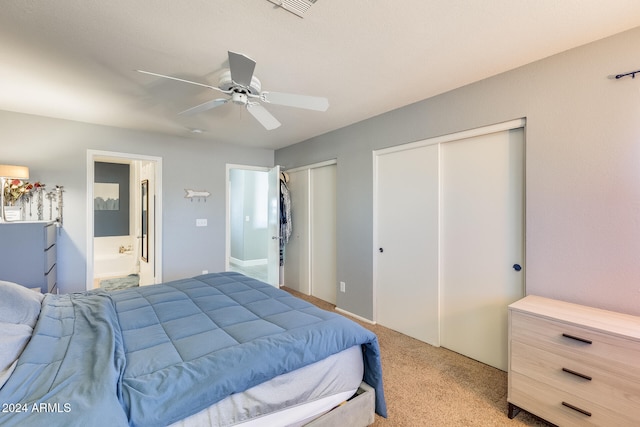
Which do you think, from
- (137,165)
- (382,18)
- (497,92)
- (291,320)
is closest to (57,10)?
(382,18)

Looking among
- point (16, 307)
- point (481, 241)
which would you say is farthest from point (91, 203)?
point (481, 241)

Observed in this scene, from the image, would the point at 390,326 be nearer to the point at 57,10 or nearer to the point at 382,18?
the point at 382,18

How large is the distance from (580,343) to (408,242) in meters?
1.58

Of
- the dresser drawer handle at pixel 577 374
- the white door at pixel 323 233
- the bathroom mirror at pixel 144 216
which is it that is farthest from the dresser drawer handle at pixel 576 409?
the bathroom mirror at pixel 144 216

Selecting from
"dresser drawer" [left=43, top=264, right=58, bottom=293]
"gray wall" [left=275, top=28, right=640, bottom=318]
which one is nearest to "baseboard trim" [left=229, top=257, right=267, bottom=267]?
"dresser drawer" [left=43, top=264, right=58, bottom=293]

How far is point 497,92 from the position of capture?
7.55ft

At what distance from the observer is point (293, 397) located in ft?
4.60

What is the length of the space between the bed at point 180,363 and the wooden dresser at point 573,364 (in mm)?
934

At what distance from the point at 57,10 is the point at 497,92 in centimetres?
297

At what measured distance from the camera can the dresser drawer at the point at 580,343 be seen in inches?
56.4

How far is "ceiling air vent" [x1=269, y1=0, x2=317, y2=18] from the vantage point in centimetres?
147

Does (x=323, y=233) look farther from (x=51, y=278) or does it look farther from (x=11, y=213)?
(x=11, y=213)

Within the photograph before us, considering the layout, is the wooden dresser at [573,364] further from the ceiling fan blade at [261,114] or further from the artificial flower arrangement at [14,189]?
the artificial flower arrangement at [14,189]

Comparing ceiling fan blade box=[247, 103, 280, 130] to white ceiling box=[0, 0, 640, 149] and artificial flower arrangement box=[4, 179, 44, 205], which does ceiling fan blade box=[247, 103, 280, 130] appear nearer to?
white ceiling box=[0, 0, 640, 149]
